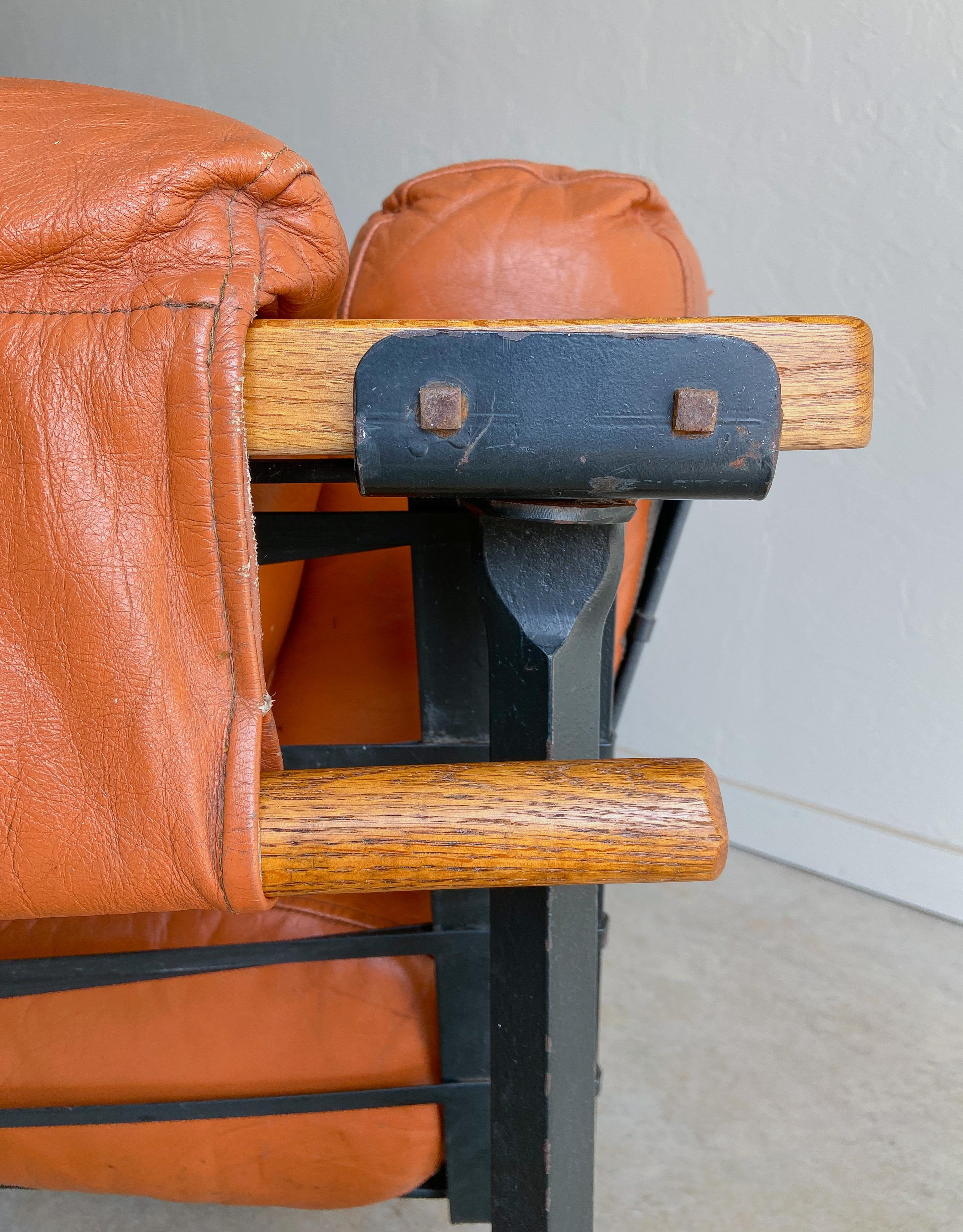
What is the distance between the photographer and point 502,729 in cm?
49

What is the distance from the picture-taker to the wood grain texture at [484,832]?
42 centimetres

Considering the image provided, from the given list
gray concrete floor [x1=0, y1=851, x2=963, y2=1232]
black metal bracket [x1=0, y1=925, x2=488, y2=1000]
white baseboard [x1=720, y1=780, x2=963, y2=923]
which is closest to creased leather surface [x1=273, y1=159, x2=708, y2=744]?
black metal bracket [x1=0, y1=925, x2=488, y2=1000]

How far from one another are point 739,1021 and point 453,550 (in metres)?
1.16

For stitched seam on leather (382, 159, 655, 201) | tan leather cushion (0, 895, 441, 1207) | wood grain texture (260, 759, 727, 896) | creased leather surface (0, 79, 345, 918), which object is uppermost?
stitched seam on leather (382, 159, 655, 201)

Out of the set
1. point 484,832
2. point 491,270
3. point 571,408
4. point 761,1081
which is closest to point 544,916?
point 484,832

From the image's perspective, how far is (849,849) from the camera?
74.6 inches

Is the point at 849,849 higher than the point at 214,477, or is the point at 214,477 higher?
the point at 214,477

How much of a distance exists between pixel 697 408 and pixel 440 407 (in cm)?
10

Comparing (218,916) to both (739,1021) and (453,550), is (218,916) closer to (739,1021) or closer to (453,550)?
(453,550)

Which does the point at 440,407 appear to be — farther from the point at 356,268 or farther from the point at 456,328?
the point at 356,268

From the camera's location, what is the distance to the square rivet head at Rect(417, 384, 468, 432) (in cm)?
39

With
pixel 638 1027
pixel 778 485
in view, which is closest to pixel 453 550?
pixel 638 1027

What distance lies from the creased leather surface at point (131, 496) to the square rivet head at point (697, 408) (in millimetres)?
167

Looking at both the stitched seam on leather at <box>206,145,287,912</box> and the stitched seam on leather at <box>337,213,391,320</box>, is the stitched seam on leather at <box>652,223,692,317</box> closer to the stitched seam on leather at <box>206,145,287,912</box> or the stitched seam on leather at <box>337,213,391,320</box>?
the stitched seam on leather at <box>337,213,391,320</box>
